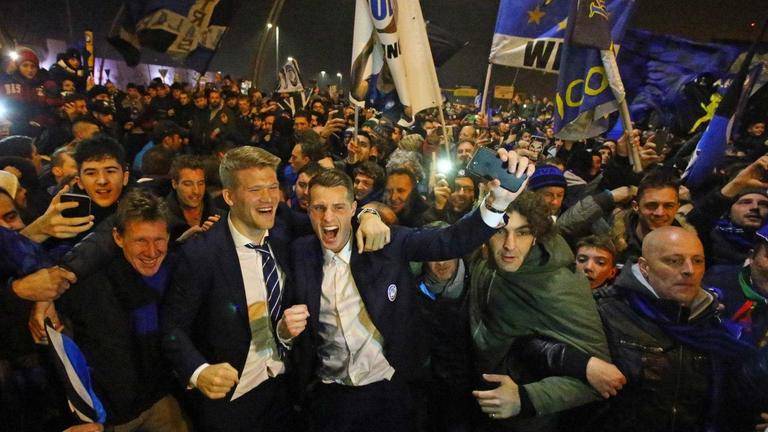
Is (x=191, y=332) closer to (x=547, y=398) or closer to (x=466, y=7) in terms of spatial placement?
(x=547, y=398)

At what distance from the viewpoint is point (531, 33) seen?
215 inches

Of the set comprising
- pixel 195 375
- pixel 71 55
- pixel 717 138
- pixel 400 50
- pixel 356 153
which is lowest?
pixel 195 375

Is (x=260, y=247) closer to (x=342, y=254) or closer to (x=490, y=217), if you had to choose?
(x=342, y=254)

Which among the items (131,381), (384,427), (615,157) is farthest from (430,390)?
(615,157)

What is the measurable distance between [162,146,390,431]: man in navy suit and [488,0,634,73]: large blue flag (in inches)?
156

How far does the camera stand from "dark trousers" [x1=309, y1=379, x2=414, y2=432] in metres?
2.60

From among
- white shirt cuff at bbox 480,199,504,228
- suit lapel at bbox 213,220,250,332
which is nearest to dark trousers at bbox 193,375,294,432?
suit lapel at bbox 213,220,250,332

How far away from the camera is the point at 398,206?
4.30m

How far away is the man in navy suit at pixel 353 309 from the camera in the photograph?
2514mm

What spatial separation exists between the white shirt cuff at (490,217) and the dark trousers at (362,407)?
1.11 m

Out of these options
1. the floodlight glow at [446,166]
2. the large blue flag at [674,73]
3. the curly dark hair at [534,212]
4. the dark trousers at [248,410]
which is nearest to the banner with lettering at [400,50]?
the floodlight glow at [446,166]

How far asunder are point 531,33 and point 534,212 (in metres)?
3.72

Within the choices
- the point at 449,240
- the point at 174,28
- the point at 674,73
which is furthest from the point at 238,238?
the point at 174,28

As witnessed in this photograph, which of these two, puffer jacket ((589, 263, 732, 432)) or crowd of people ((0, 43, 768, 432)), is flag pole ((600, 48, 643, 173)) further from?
puffer jacket ((589, 263, 732, 432))
